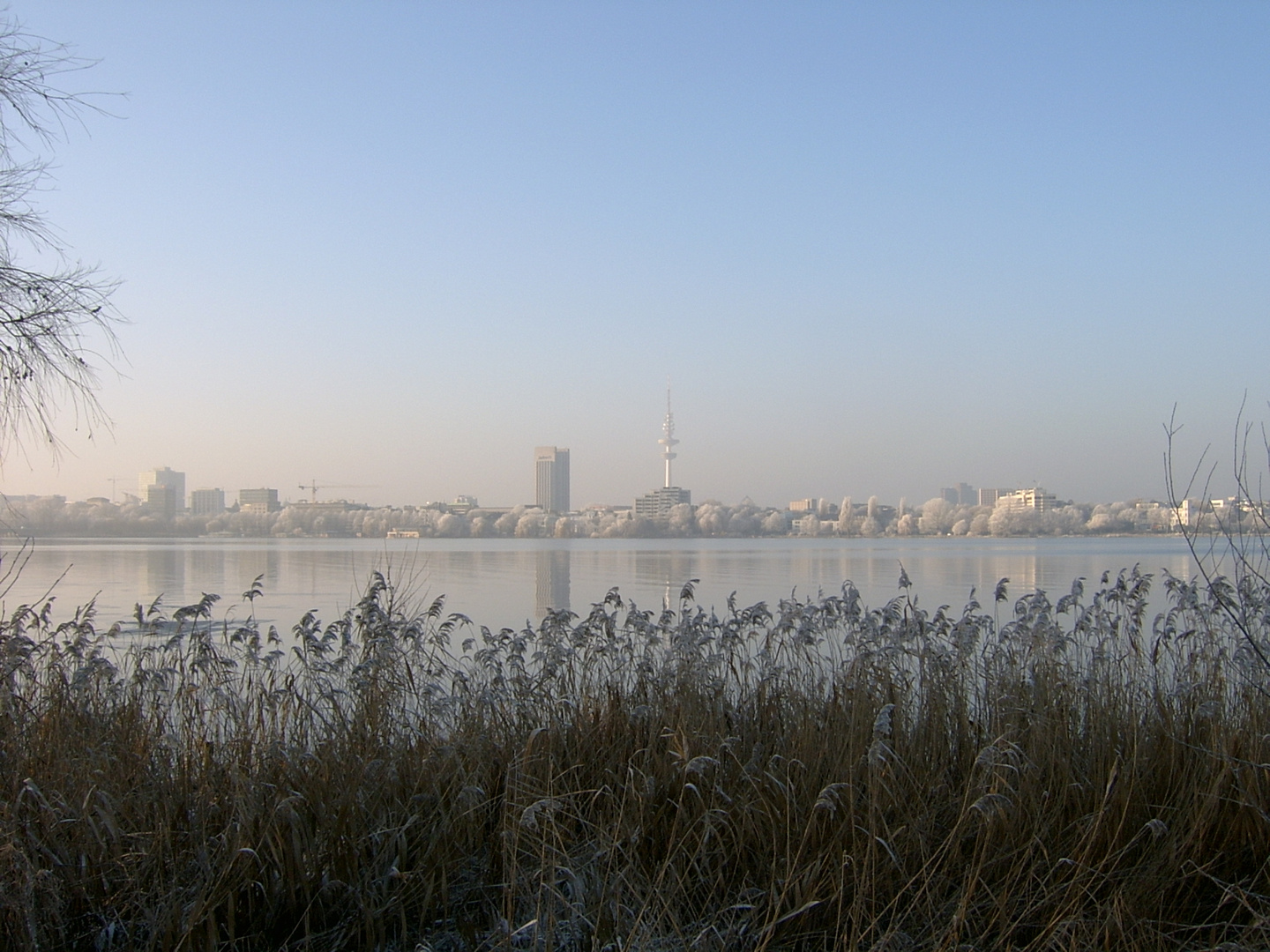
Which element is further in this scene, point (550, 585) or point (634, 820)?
point (550, 585)

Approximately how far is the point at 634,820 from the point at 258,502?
10615 centimetres

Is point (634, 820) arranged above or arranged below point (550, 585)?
above

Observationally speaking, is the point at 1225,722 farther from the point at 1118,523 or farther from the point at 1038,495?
the point at 1038,495

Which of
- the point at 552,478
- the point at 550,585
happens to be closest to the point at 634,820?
the point at 550,585

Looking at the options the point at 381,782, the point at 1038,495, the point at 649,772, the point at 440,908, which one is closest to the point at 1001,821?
the point at 649,772

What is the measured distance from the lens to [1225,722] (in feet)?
15.4

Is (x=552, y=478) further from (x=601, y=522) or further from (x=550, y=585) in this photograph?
(x=550, y=585)

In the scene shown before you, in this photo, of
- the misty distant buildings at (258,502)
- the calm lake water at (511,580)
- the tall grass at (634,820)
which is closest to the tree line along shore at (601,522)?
the misty distant buildings at (258,502)

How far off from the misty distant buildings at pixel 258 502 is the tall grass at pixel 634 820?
305 ft

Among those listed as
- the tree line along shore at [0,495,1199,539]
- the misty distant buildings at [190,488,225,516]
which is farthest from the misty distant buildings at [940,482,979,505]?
the misty distant buildings at [190,488,225,516]

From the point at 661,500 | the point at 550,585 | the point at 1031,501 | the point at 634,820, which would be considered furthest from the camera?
the point at 661,500

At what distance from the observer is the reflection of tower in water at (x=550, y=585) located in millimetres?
15758

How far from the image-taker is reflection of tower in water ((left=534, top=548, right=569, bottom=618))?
15.8 metres

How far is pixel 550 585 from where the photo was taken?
20703 millimetres
